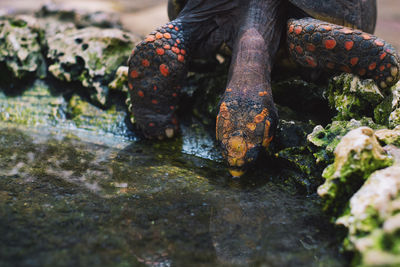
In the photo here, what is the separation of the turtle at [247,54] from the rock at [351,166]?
1.88 feet

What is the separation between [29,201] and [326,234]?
136 centimetres

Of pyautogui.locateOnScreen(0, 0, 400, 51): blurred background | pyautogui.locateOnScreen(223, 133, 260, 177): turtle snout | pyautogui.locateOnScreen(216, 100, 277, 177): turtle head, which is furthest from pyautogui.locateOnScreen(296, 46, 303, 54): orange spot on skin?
pyautogui.locateOnScreen(0, 0, 400, 51): blurred background

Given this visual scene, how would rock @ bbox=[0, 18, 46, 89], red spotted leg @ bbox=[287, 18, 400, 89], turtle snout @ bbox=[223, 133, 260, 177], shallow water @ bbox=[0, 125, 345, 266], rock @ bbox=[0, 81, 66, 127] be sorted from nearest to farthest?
shallow water @ bbox=[0, 125, 345, 266]
turtle snout @ bbox=[223, 133, 260, 177]
red spotted leg @ bbox=[287, 18, 400, 89]
rock @ bbox=[0, 81, 66, 127]
rock @ bbox=[0, 18, 46, 89]

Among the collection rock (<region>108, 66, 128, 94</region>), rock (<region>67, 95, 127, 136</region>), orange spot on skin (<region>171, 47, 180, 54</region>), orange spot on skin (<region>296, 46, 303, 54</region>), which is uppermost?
orange spot on skin (<region>296, 46, 303, 54</region>)

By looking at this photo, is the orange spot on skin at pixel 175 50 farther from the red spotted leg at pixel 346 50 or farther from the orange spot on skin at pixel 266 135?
the orange spot on skin at pixel 266 135

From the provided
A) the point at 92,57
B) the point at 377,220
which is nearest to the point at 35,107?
the point at 92,57

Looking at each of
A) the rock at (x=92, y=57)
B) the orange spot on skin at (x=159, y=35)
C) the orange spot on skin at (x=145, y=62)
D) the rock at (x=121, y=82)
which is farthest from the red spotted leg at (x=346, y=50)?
the rock at (x=92, y=57)

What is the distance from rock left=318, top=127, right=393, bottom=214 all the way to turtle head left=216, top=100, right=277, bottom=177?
1.79 feet

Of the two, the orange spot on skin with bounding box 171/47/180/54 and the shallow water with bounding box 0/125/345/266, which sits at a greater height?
the orange spot on skin with bounding box 171/47/180/54

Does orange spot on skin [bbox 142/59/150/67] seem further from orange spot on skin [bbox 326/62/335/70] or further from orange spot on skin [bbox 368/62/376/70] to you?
orange spot on skin [bbox 368/62/376/70]

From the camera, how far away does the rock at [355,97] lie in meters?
2.20

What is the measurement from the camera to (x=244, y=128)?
2080 millimetres

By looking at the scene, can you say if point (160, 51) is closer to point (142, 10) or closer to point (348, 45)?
point (348, 45)

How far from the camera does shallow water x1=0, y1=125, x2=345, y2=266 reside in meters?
1.37
